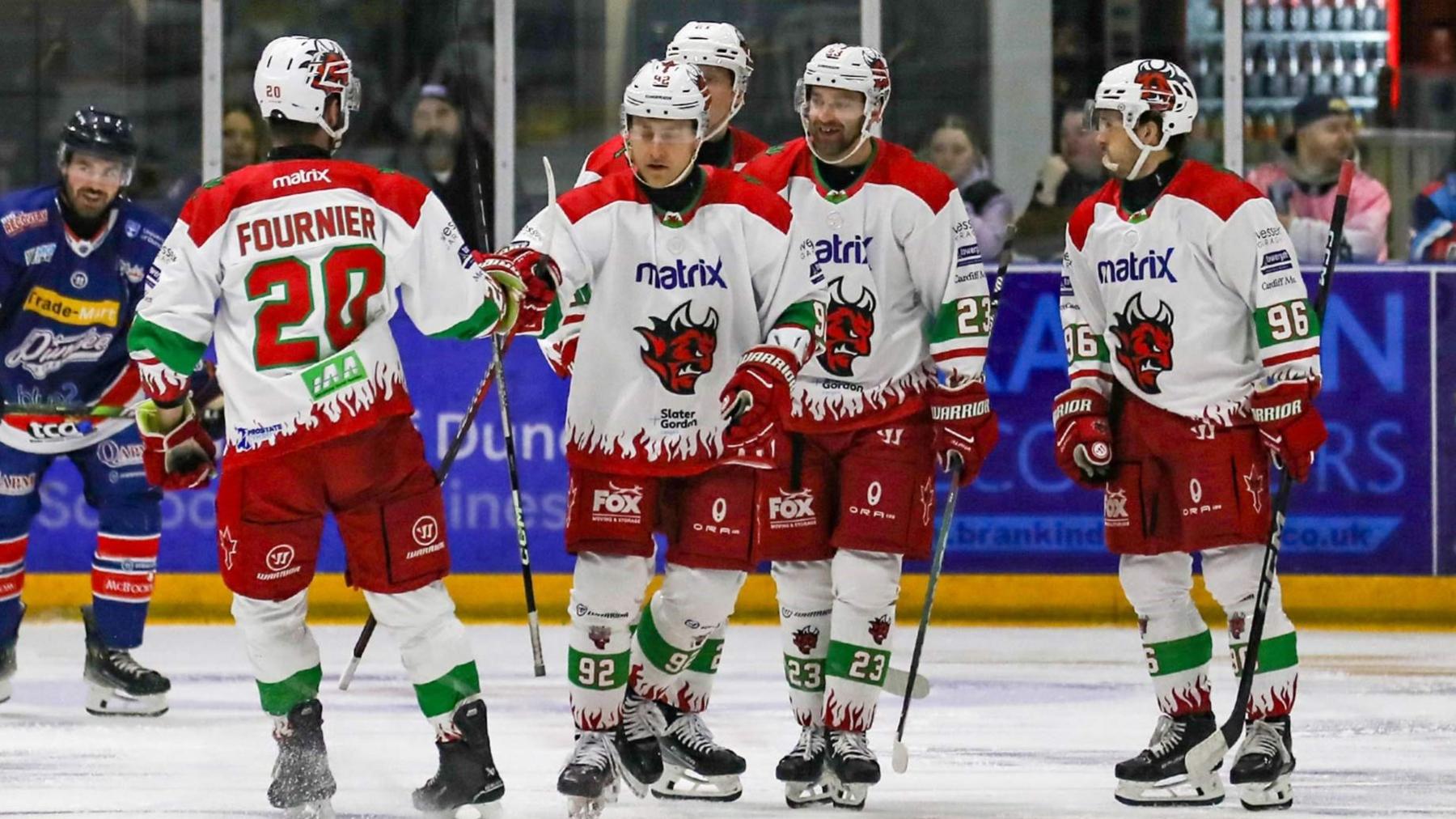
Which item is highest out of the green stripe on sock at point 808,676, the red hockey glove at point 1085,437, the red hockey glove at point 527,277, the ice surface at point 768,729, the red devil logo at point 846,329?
the red hockey glove at point 527,277

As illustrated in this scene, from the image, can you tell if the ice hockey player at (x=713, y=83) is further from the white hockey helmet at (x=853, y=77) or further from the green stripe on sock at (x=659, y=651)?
the green stripe on sock at (x=659, y=651)

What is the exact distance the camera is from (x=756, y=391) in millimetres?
4684

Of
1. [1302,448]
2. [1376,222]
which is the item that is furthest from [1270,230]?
[1376,222]

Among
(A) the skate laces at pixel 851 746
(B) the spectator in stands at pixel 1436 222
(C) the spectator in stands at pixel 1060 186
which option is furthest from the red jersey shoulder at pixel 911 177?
(B) the spectator in stands at pixel 1436 222

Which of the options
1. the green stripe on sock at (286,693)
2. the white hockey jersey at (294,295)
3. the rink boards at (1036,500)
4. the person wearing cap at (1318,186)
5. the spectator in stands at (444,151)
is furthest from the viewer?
the spectator in stands at (444,151)

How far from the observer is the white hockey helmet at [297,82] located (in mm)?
4625

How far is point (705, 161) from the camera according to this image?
17.8 feet

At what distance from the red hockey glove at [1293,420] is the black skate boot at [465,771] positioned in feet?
5.59

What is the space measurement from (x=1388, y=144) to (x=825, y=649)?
12.1 feet

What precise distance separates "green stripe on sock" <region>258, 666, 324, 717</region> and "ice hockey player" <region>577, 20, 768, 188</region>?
1240 mm

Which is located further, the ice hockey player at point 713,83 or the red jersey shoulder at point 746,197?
the ice hockey player at point 713,83

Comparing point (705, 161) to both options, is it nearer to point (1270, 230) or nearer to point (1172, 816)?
point (1270, 230)

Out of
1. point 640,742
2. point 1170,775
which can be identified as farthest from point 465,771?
point 1170,775

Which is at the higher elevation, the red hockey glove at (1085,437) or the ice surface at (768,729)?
the red hockey glove at (1085,437)
